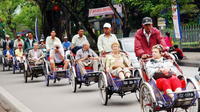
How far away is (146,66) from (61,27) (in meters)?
27.1

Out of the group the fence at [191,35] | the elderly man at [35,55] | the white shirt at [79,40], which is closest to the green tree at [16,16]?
the fence at [191,35]

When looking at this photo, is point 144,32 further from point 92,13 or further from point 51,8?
point 92,13

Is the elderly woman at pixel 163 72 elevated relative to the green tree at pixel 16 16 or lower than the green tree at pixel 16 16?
lower

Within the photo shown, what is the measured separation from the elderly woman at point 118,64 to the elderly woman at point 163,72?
197 cm

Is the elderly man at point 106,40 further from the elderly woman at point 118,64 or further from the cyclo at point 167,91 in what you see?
the cyclo at point 167,91

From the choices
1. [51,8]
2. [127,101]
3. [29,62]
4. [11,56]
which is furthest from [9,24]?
[127,101]

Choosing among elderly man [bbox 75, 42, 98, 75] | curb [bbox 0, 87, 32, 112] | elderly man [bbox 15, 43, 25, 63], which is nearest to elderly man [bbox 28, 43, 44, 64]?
elderly man [bbox 15, 43, 25, 63]

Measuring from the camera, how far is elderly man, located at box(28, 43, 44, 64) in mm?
18200

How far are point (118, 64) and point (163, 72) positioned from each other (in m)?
2.97

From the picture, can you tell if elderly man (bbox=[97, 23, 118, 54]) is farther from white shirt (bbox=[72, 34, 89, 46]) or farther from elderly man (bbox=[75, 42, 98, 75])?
white shirt (bbox=[72, 34, 89, 46])

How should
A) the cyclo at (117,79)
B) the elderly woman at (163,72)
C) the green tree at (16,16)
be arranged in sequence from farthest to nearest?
1. the green tree at (16,16)
2. the cyclo at (117,79)
3. the elderly woman at (163,72)

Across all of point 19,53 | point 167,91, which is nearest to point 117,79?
point 167,91

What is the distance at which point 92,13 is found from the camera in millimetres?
42938

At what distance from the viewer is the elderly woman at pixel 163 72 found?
7.64 m
